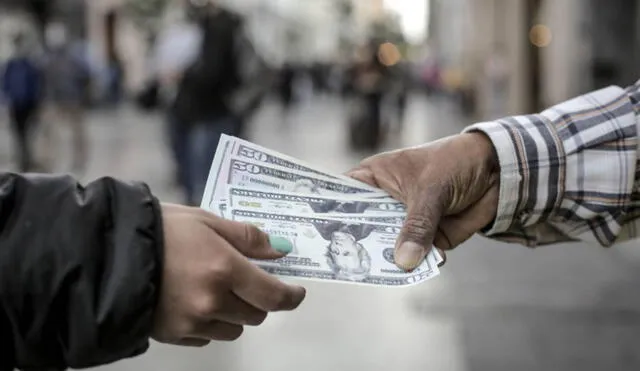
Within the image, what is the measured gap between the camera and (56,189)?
153 cm

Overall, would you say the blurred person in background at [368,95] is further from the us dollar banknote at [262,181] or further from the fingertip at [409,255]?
the fingertip at [409,255]

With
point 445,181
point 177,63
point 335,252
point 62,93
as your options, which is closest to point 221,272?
point 335,252

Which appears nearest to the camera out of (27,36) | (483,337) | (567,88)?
(483,337)

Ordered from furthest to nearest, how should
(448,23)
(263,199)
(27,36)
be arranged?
1. (448,23)
2. (27,36)
3. (263,199)

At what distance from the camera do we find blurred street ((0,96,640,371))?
4512mm

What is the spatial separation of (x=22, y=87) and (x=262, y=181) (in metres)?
10.1

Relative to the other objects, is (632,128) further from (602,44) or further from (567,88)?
(567,88)

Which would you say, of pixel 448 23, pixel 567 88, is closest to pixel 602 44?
pixel 567 88

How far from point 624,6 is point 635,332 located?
337 inches

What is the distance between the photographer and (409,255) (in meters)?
1.90

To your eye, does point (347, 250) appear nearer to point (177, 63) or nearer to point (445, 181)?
point (445, 181)

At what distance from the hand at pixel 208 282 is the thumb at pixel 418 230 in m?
0.31

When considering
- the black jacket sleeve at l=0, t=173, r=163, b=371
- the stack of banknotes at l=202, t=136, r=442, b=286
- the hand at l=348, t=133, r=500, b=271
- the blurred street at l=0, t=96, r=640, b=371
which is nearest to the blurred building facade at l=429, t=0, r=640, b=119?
the blurred street at l=0, t=96, r=640, b=371

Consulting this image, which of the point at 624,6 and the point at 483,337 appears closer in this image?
the point at 483,337
